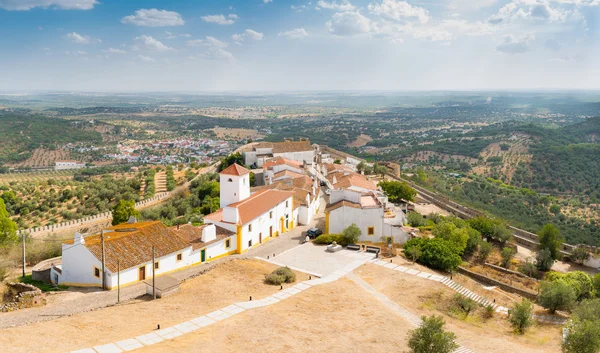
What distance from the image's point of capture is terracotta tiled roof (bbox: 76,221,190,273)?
21719 mm

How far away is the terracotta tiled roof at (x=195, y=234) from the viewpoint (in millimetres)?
25742

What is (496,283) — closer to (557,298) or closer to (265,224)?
(557,298)

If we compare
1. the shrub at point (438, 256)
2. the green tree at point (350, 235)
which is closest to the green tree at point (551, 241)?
the shrub at point (438, 256)

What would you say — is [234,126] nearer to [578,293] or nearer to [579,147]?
[579,147]

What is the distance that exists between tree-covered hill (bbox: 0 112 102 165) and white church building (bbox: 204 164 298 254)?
76977 mm

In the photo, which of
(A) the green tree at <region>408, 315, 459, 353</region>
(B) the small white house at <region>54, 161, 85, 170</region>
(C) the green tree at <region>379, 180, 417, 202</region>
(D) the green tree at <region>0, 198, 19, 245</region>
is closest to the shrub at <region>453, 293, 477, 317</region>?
(A) the green tree at <region>408, 315, 459, 353</region>

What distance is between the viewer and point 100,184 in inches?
2137

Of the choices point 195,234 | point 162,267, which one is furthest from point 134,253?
point 195,234

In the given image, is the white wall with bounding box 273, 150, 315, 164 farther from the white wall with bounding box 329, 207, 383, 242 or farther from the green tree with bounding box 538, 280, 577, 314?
the green tree with bounding box 538, 280, 577, 314

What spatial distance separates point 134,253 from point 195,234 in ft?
15.2

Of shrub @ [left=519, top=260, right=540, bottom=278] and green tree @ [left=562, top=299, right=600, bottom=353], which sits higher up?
green tree @ [left=562, top=299, right=600, bottom=353]

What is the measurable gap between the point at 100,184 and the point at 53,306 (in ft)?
126

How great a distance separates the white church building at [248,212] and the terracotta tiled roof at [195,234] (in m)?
0.36

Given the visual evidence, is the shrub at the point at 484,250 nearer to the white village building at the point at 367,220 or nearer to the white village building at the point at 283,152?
the white village building at the point at 367,220
